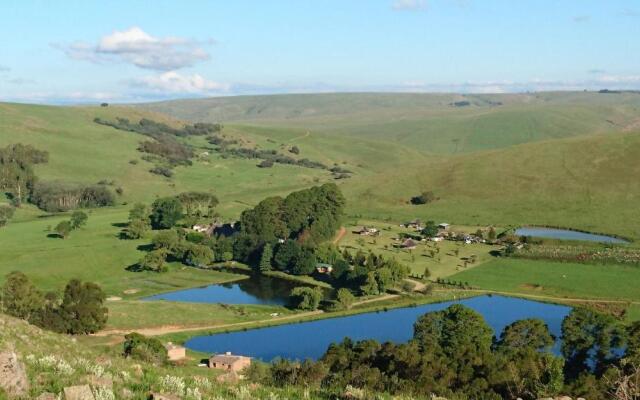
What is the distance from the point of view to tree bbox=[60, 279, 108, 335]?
229 feet

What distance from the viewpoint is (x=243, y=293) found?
313ft

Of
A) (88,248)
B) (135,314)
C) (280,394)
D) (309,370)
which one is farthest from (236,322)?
(280,394)

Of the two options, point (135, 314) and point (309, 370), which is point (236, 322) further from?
point (309, 370)

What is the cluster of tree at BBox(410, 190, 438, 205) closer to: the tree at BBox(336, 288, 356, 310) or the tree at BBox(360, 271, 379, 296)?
the tree at BBox(360, 271, 379, 296)

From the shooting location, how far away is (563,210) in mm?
138875

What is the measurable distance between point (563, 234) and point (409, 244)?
108 ft

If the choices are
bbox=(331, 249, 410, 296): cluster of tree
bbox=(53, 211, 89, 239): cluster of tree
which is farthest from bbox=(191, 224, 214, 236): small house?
bbox=(331, 249, 410, 296): cluster of tree

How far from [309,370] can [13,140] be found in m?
186

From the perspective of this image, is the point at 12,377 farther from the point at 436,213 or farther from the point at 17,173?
the point at 17,173

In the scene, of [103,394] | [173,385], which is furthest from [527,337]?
[103,394]

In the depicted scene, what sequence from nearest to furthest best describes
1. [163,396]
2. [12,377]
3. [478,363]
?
1. [12,377]
2. [163,396]
3. [478,363]

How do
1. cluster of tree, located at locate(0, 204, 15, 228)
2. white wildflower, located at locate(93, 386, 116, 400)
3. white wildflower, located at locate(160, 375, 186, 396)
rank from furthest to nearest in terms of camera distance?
cluster of tree, located at locate(0, 204, 15, 228) < white wildflower, located at locate(160, 375, 186, 396) < white wildflower, located at locate(93, 386, 116, 400)

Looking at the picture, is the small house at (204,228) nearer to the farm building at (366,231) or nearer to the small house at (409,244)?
the farm building at (366,231)

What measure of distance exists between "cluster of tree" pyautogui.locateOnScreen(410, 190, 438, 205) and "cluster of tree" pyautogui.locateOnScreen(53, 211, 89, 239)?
81035 mm
